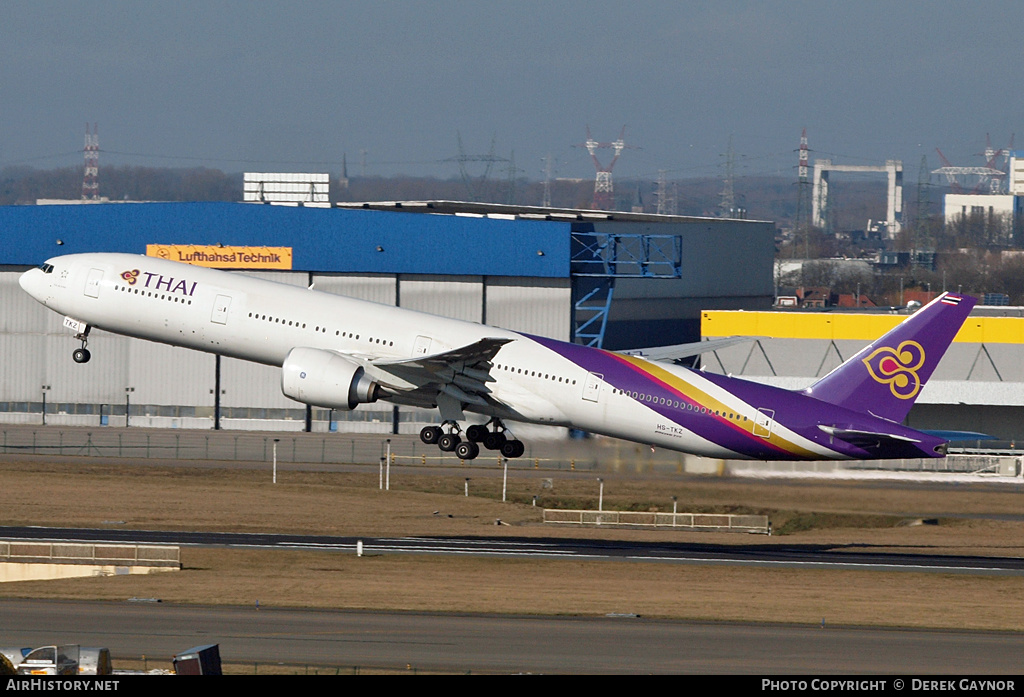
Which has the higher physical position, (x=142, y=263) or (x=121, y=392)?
(x=142, y=263)

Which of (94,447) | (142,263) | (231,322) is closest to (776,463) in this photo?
(231,322)

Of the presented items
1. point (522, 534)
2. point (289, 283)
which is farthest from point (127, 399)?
point (522, 534)

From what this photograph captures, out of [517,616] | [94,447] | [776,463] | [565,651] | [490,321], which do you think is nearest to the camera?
[565,651]

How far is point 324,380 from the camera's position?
168 ft

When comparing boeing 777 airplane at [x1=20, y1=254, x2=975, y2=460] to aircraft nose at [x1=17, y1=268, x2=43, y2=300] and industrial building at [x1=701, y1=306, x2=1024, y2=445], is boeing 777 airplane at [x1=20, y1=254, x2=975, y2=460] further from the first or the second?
industrial building at [x1=701, y1=306, x2=1024, y2=445]

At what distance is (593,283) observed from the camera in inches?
3939

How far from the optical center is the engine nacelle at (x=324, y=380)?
51.2 meters

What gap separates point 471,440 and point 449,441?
1.01 meters

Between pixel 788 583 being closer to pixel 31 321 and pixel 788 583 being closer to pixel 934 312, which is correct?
pixel 934 312

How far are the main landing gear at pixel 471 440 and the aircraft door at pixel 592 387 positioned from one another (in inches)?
161

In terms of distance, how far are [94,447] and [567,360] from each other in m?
49.8

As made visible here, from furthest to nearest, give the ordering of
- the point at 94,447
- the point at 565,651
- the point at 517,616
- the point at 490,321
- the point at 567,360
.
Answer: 1. the point at 490,321
2. the point at 94,447
3. the point at 567,360
4. the point at 517,616
5. the point at 565,651

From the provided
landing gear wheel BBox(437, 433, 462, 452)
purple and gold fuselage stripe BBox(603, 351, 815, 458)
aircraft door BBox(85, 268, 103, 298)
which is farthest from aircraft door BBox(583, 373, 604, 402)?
aircraft door BBox(85, 268, 103, 298)

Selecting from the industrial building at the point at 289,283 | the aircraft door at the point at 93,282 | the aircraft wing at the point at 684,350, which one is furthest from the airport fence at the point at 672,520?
the industrial building at the point at 289,283
